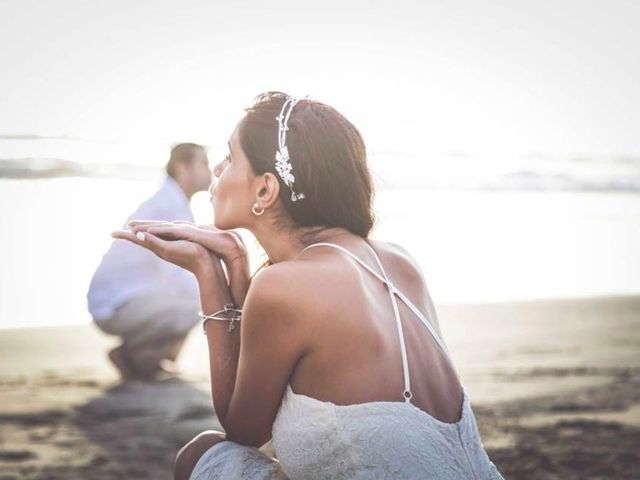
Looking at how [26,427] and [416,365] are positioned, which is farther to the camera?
[26,427]

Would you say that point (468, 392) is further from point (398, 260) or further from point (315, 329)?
point (315, 329)

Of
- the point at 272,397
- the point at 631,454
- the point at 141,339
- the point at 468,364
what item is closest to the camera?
the point at 272,397

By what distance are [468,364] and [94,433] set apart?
278 cm

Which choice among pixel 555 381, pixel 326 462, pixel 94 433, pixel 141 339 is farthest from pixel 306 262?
pixel 555 381

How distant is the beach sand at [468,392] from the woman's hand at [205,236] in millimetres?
1691

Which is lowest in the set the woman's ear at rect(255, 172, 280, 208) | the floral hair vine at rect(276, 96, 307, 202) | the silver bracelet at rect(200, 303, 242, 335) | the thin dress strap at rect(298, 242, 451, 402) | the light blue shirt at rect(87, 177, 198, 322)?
the light blue shirt at rect(87, 177, 198, 322)

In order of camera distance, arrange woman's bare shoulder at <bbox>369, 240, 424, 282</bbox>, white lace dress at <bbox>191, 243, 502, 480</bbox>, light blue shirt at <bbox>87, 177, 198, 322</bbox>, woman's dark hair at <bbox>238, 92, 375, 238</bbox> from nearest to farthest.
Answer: white lace dress at <bbox>191, 243, 502, 480</bbox> → woman's dark hair at <bbox>238, 92, 375, 238</bbox> → woman's bare shoulder at <bbox>369, 240, 424, 282</bbox> → light blue shirt at <bbox>87, 177, 198, 322</bbox>

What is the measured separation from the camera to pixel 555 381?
19.9ft

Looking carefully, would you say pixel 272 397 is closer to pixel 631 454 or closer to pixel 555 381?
pixel 631 454

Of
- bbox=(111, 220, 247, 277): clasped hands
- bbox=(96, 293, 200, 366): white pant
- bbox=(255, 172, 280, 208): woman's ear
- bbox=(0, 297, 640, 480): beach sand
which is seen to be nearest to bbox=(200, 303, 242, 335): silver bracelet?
bbox=(111, 220, 247, 277): clasped hands

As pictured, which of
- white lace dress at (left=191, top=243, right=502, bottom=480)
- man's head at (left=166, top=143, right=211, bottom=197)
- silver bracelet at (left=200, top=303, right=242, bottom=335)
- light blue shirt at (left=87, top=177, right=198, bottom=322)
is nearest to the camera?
white lace dress at (left=191, top=243, right=502, bottom=480)

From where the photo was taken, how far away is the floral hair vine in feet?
7.54

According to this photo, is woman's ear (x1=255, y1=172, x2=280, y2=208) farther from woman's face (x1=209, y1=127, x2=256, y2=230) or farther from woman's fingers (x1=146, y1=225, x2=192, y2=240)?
woman's fingers (x1=146, y1=225, x2=192, y2=240)

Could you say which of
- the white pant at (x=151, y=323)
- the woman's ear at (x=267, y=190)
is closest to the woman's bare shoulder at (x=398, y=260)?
the woman's ear at (x=267, y=190)
